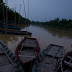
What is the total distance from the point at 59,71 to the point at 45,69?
707mm

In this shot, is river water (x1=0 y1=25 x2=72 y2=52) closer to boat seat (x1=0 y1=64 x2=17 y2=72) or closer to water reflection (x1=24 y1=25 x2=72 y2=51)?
water reflection (x1=24 y1=25 x2=72 y2=51)

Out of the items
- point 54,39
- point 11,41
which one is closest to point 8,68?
point 11,41

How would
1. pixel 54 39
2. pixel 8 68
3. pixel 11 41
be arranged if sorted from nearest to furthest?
pixel 8 68 < pixel 11 41 < pixel 54 39

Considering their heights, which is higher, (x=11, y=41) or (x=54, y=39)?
(x=11, y=41)

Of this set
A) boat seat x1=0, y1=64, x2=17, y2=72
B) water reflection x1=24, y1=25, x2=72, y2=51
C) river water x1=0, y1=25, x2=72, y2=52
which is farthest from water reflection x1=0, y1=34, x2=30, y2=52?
boat seat x1=0, y1=64, x2=17, y2=72

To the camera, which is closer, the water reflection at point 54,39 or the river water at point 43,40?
the river water at point 43,40

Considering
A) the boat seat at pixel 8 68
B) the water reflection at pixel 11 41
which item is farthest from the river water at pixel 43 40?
the boat seat at pixel 8 68

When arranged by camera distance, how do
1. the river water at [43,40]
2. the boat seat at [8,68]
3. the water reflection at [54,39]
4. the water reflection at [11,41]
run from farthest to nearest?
1. the water reflection at [54,39]
2. the river water at [43,40]
3. the water reflection at [11,41]
4. the boat seat at [8,68]

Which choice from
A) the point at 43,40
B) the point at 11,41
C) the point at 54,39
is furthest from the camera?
the point at 54,39

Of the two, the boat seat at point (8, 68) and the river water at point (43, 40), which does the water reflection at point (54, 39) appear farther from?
the boat seat at point (8, 68)

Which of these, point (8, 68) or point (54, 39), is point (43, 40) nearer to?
point (54, 39)

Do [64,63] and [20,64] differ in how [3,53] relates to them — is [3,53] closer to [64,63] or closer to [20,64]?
[20,64]

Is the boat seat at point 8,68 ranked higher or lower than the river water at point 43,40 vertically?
higher

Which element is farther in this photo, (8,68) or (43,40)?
(43,40)
